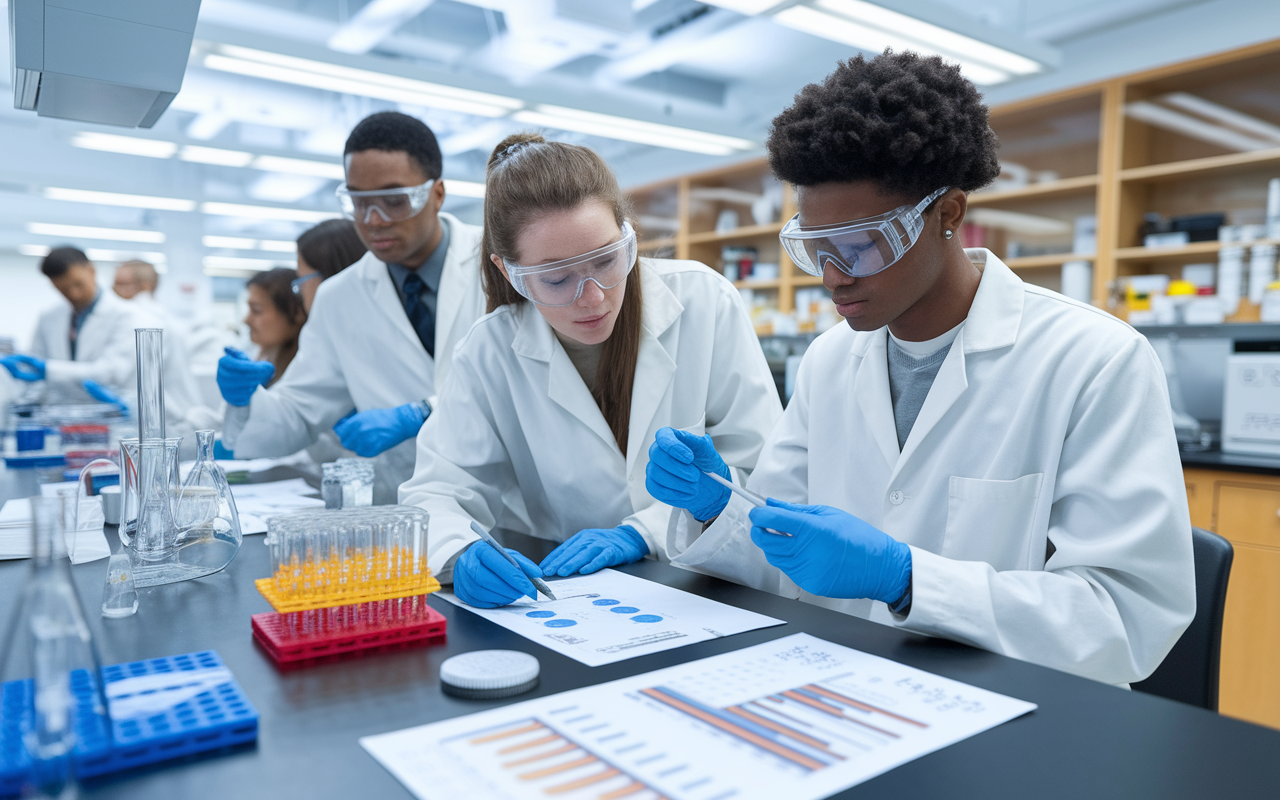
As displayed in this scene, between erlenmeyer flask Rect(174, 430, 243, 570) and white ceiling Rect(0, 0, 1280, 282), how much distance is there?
10.2ft

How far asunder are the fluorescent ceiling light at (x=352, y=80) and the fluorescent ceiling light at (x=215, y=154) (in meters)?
2.31

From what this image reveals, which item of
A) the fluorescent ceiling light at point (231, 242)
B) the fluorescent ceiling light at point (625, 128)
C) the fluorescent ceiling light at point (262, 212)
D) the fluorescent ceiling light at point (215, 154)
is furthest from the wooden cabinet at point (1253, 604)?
the fluorescent ceiling light at point (231, 242)

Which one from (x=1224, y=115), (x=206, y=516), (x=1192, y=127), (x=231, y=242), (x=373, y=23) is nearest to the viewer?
(x=206, y=516)

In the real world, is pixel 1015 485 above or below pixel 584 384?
below

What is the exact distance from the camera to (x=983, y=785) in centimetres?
66

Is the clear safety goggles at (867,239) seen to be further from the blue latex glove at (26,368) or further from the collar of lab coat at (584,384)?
the blue latex glove at (26,368)

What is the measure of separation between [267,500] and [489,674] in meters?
1.30

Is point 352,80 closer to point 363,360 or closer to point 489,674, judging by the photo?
point 363,360

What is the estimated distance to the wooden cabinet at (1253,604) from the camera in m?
2.57

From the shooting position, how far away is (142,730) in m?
0.70

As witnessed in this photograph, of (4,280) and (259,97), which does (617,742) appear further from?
(4,280)

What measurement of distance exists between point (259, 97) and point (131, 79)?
6435 millimetres

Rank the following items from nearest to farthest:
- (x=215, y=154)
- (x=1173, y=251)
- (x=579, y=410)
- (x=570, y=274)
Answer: (x=570, y=274)
(x=579, y=410)
(x=1173, y=251)
(x=215, y=154)

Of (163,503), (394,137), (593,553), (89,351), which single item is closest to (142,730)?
(163,503)
